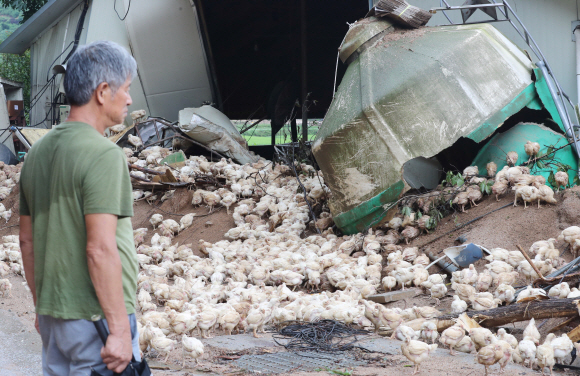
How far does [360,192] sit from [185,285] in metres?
1.97

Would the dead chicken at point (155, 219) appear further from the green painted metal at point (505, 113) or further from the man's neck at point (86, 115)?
the man's neck at point (86, 115)

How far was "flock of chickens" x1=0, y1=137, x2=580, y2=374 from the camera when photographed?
10.4 ft

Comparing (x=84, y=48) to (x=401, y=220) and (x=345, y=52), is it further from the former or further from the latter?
(x=345, y=52)

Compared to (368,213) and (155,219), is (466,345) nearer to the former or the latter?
(368,213)

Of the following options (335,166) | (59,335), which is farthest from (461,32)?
(59,335)

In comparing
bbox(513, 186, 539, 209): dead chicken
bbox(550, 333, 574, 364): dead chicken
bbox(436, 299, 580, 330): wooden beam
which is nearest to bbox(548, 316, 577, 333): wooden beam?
bbox(436, 299, 580, 330): wooden beam

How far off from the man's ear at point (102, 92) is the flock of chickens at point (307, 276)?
168cm

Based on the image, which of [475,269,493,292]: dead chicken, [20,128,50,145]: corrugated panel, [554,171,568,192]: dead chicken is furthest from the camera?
[20,128,50,145]: corrugated panel

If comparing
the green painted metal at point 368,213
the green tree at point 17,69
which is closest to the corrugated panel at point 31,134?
the green painted metal at point 368,213

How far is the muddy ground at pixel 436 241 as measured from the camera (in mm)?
2996

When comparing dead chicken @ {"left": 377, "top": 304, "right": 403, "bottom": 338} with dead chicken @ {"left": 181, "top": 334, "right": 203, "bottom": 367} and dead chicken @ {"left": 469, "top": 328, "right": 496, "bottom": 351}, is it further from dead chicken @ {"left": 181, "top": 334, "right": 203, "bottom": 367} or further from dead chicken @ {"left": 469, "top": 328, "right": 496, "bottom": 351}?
dead chicken @ {"left": 181, "top": 334, "right": 203, "bottom": 367}

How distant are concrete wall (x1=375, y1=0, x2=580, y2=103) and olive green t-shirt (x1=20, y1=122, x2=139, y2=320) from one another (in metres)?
6.63

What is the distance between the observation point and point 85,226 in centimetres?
176

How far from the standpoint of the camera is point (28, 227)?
1.98m
